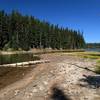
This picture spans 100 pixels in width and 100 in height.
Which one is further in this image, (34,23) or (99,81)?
(34,23)

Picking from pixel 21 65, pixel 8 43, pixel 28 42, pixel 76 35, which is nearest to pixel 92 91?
pixel 21 65

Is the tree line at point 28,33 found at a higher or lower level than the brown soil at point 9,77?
higher

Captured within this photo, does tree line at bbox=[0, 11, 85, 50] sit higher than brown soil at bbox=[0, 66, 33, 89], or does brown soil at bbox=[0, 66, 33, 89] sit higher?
tree line at bbox=[0, 11, 85, 50]

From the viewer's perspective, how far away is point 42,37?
13262 cm

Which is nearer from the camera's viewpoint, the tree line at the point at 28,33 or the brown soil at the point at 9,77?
the brown soil at the point at 9,77

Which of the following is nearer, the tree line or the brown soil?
the brown soil

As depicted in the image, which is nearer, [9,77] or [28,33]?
[9,77]

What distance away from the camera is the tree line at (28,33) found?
354 feet

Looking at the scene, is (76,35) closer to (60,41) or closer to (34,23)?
(60,41)

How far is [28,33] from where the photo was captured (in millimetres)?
119688

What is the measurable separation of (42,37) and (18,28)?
64.6 feet

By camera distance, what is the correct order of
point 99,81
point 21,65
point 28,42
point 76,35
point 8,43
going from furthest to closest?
point 76,35, point 28,42, point 8,43, point 21,65, point 99,81

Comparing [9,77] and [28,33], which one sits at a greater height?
[28,33]

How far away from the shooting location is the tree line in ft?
354
